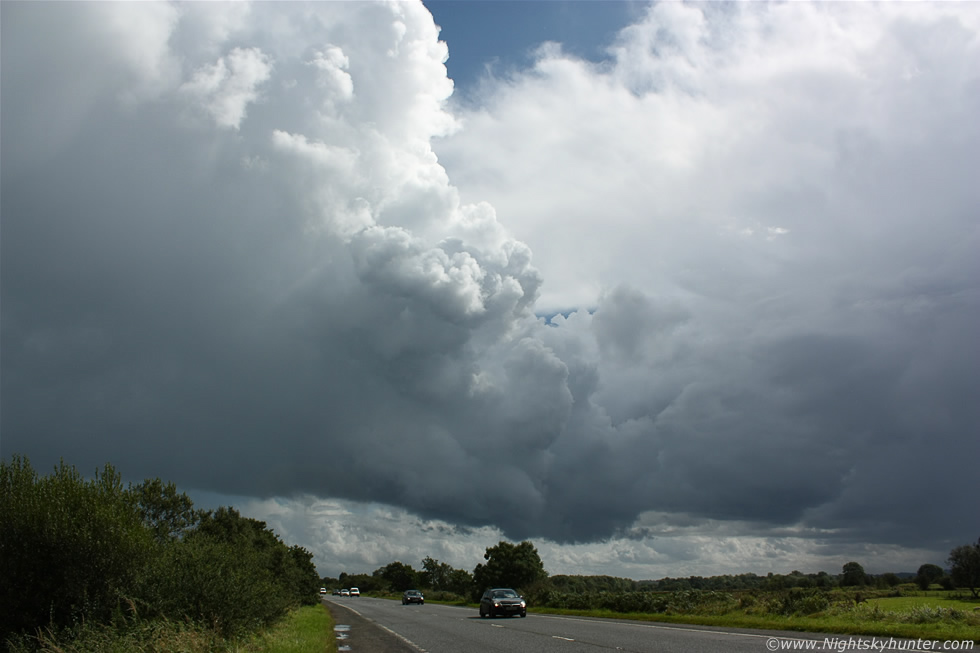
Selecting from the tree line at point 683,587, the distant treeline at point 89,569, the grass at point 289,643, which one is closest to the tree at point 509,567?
the tree line at point 683,587

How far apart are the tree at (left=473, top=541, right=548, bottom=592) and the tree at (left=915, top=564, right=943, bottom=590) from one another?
1672 inches

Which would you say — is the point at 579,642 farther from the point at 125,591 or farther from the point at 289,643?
the point at 125,591

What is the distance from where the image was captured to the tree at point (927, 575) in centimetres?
7000

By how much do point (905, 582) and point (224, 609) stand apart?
280 ft

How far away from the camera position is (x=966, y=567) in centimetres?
5991

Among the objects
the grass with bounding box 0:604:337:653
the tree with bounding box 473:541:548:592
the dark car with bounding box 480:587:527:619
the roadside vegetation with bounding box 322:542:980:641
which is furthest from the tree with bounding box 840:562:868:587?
the grass with bounding box 0:604:337:653

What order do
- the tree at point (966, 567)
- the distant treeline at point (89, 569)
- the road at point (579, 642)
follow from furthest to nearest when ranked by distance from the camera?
the tree at point (966, 567)
the distant treeline at point (89, 569)
the road at point (579, 642)

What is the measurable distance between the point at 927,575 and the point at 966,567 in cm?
1371

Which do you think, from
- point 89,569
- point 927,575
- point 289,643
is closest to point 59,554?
point 89,569

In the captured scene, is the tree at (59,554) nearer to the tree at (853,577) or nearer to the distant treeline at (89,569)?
the distant treeline at (89,569)

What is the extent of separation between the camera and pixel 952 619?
2191 cm

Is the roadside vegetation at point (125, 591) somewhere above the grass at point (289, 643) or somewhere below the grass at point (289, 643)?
above

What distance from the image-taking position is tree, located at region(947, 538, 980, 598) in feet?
193

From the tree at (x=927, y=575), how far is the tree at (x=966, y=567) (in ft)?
27.0
